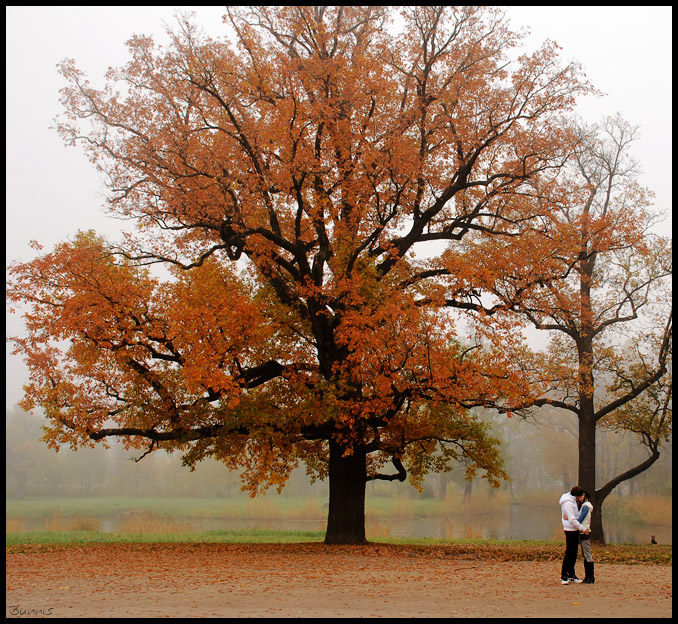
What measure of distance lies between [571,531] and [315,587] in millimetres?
4460

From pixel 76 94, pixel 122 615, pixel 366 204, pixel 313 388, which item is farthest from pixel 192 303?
pixel 122 615

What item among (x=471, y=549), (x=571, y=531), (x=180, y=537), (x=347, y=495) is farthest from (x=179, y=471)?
(x=571, y=531)

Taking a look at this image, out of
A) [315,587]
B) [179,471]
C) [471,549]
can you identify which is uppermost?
[315,587]

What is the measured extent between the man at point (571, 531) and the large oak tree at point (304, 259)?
4.33m

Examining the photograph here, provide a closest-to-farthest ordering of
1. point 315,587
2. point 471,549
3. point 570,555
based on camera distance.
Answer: point 315,587, point 570,555, point 471,549

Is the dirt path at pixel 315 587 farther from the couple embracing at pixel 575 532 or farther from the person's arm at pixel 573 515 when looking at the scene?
the person's arm at pixel 573 515

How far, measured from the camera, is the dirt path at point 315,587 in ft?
27.2

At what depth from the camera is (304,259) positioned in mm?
18422

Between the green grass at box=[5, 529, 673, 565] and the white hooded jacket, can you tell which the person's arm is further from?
the green grass at box=[5, 529, 673, 565]

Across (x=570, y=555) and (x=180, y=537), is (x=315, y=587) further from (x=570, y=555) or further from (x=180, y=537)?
(x=180, y=537)

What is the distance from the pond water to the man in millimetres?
15676

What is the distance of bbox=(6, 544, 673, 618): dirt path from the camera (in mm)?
8297

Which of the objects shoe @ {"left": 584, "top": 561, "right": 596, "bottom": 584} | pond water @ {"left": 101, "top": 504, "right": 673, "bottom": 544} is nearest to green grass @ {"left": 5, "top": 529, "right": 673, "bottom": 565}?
shoe @ {"left": 584, "top": 561, "right": 596, "bottom": 584}

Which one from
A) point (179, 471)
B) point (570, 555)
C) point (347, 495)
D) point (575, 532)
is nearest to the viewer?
point (570, 555)
